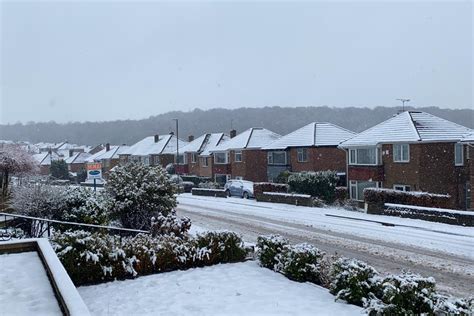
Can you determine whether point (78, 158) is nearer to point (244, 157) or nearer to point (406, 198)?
point (244, 157)

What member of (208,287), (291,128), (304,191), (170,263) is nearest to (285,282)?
(208,287)

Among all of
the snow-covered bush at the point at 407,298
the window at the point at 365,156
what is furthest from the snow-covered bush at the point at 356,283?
the window at the point at 365,156

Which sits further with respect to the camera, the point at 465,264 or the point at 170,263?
the point at 465,264

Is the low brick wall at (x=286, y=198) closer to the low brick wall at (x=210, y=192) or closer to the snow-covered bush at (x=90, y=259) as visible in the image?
the low brick wall at (x=210, y=192)

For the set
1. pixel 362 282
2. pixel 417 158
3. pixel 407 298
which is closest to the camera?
pixel 407 298

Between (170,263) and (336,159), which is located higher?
(336,159)

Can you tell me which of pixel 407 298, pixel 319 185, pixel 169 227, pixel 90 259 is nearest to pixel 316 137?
pixel 319 185

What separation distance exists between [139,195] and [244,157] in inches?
1255

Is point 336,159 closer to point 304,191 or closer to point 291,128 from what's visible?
point 304,191

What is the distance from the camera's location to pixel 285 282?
35.8ft

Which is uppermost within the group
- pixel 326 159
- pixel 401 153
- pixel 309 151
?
pixel 309 151

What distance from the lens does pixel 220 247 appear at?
13.0 metres

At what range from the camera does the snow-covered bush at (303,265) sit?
35.7ft

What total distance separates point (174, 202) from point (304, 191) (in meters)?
16.6
